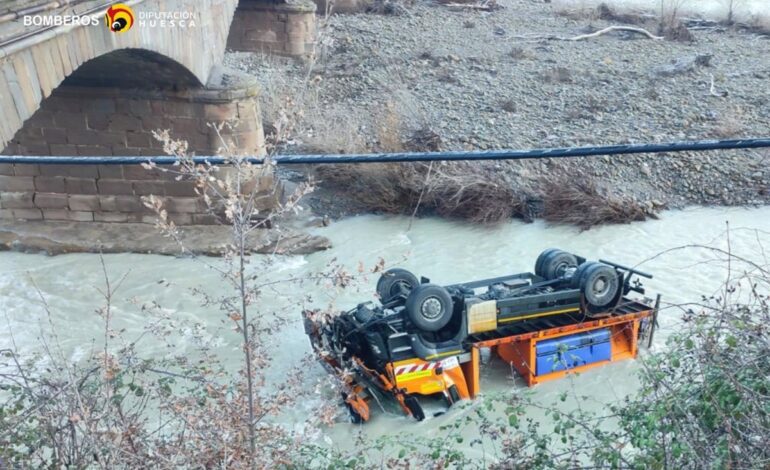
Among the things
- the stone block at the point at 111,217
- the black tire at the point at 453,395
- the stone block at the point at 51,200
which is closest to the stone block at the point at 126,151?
the stone block at the point at 111,217

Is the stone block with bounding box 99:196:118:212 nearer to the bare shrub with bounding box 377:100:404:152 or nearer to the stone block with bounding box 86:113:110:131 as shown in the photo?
the stone block with bounding box 86:113:110:131

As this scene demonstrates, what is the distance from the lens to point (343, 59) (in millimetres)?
20172

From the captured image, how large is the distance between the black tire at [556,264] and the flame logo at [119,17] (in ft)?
18.0

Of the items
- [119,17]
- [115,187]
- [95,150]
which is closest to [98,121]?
[95,150]

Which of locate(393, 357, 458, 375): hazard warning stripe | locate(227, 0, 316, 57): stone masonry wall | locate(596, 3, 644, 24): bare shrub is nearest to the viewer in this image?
locate(393, 357, 458, 375): hazard warning stripe

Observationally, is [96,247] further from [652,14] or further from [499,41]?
[652,14]

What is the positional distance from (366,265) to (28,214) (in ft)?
20.3

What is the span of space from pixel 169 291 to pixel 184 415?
729 cm

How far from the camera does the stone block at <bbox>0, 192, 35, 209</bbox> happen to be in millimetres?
13367

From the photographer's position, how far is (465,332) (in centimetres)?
786

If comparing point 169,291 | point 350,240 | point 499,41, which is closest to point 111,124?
point 169,291

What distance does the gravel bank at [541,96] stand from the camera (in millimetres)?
14828

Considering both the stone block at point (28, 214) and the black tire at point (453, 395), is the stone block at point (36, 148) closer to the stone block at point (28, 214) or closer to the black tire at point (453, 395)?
the stone block at point (28, 214)

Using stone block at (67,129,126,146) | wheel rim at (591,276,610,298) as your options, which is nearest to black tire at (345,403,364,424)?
wheel rim at (591,276,610,298)
